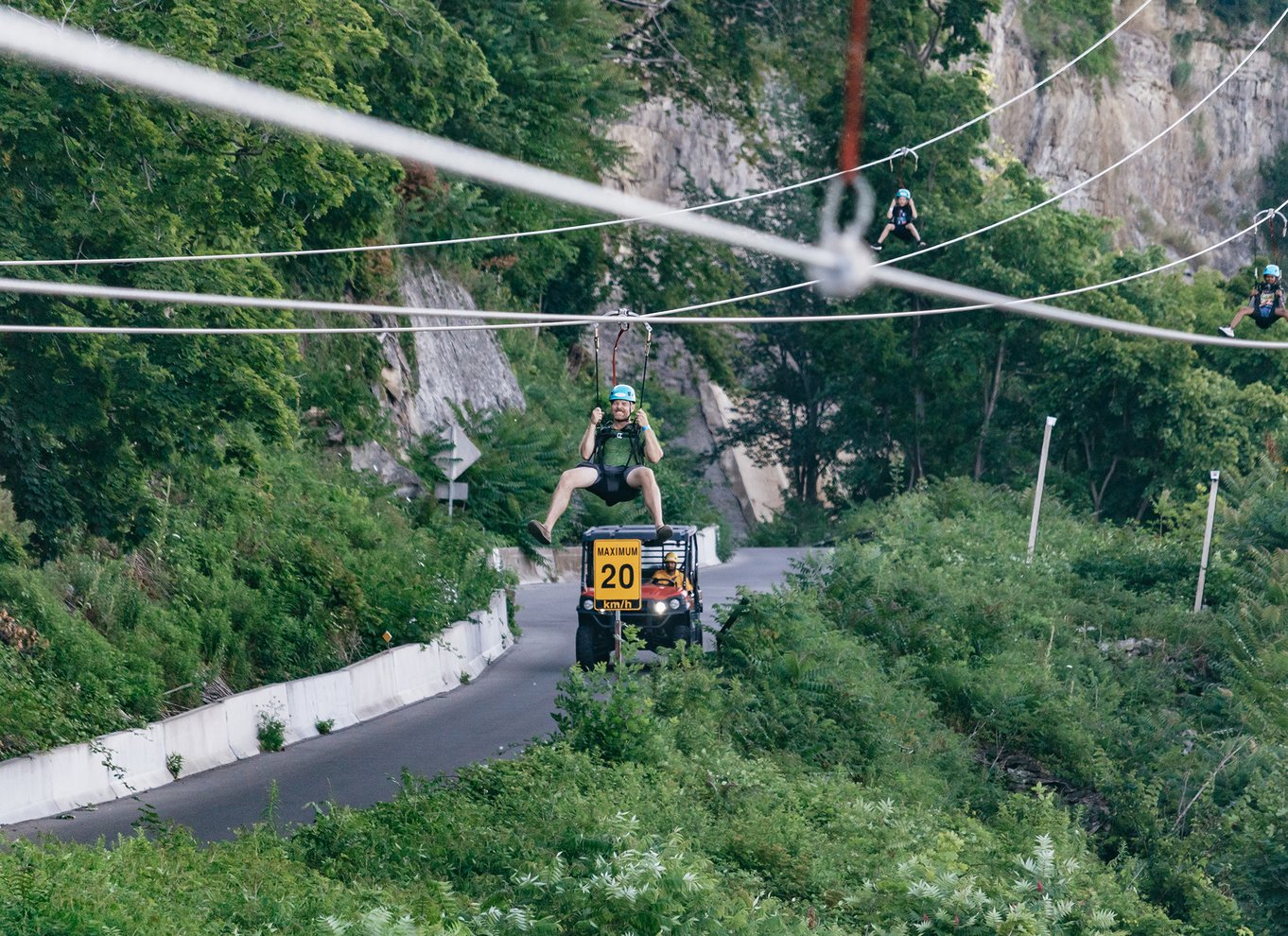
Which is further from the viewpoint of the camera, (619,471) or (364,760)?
(364,760)

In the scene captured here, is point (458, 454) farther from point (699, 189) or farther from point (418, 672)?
point (699, 189)

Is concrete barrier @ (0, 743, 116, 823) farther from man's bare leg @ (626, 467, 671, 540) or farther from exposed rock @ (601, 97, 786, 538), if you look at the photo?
exposed rock @ (601, 97, 786, 538)

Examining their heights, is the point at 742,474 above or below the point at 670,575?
below

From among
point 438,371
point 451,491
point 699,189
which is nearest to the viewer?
point 451,491

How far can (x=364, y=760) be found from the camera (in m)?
19.8

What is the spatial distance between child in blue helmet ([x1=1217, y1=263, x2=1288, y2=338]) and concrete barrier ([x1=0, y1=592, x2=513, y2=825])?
41.4 ft

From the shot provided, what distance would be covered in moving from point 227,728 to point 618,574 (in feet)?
17.0

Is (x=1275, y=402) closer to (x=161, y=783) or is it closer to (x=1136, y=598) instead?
(x=1136, y=598)

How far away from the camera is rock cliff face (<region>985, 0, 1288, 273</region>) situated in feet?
304

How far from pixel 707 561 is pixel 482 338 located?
948 cm

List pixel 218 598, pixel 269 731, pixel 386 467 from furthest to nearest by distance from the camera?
pixel 386 467 → pixel 218 598 → pixel 269 731

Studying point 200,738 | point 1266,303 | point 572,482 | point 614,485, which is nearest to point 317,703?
point 200,738

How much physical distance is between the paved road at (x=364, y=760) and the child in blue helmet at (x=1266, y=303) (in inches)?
408

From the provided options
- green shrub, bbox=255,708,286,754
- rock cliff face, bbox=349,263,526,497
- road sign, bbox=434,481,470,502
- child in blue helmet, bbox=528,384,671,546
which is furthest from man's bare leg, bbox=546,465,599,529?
rock cliff face, bbox=349,263,526,497
